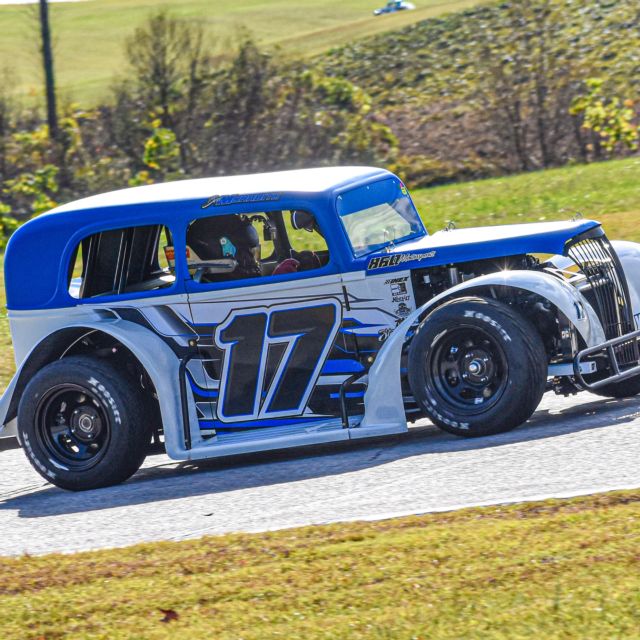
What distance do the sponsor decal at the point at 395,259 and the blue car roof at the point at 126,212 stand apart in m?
0.54

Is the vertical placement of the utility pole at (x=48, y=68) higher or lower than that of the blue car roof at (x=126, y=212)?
higher

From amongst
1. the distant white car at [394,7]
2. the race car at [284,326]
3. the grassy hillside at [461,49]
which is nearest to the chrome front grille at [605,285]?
the race car at [284,326]

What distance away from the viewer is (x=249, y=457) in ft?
28.9

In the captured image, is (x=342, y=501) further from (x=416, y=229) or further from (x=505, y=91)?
(x=505, y=91)

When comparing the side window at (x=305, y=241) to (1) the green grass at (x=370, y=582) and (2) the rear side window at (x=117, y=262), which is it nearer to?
(2) the rear side window at (x=117, y=262)

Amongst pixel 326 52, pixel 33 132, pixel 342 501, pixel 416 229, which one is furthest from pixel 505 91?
pixel 326 52

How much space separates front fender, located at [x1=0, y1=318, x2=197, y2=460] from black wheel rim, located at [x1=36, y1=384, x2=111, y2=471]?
46 cm

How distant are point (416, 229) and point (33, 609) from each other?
449cm

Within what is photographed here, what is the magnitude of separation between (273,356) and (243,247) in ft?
2.79

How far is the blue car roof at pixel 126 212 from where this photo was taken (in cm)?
823

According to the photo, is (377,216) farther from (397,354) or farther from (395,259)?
(397,354)

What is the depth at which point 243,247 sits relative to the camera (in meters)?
8.37

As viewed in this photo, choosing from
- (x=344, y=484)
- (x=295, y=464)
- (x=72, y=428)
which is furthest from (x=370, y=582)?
(x=72, y=428)

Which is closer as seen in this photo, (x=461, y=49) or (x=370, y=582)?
(x=370, y=582)
